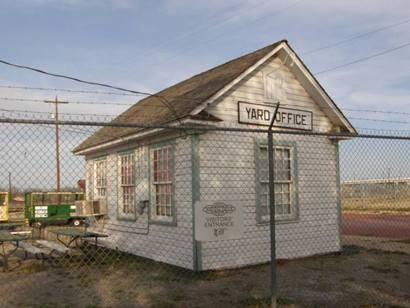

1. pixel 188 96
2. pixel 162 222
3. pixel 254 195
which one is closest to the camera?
pixel 254 195

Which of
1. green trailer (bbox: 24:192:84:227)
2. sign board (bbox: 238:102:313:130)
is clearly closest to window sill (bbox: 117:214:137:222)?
sign board (bbox: 238:102:313:130)

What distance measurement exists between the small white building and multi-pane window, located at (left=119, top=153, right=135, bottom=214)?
1.1 inches

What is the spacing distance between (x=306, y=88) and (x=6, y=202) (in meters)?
21.0

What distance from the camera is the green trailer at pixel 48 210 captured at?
2384cm

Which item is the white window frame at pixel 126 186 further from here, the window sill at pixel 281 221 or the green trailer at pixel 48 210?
the green trailer at pixel 48 210

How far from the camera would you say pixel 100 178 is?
15008 millimetres

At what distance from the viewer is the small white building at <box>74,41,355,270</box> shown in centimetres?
1002

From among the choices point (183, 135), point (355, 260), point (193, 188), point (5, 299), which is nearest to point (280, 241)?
point (355, 260)

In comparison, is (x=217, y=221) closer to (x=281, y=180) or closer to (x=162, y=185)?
(x=162, y=185)

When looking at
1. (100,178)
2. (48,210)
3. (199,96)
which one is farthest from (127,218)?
(48,210)

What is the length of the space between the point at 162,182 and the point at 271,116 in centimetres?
309

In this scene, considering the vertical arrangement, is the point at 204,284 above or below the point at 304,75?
below

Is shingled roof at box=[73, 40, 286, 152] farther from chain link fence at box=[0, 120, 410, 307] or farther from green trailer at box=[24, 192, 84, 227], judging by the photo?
green trailer at box=[24, 192, 84, 227]

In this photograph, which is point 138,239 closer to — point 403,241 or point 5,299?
point 5,299
